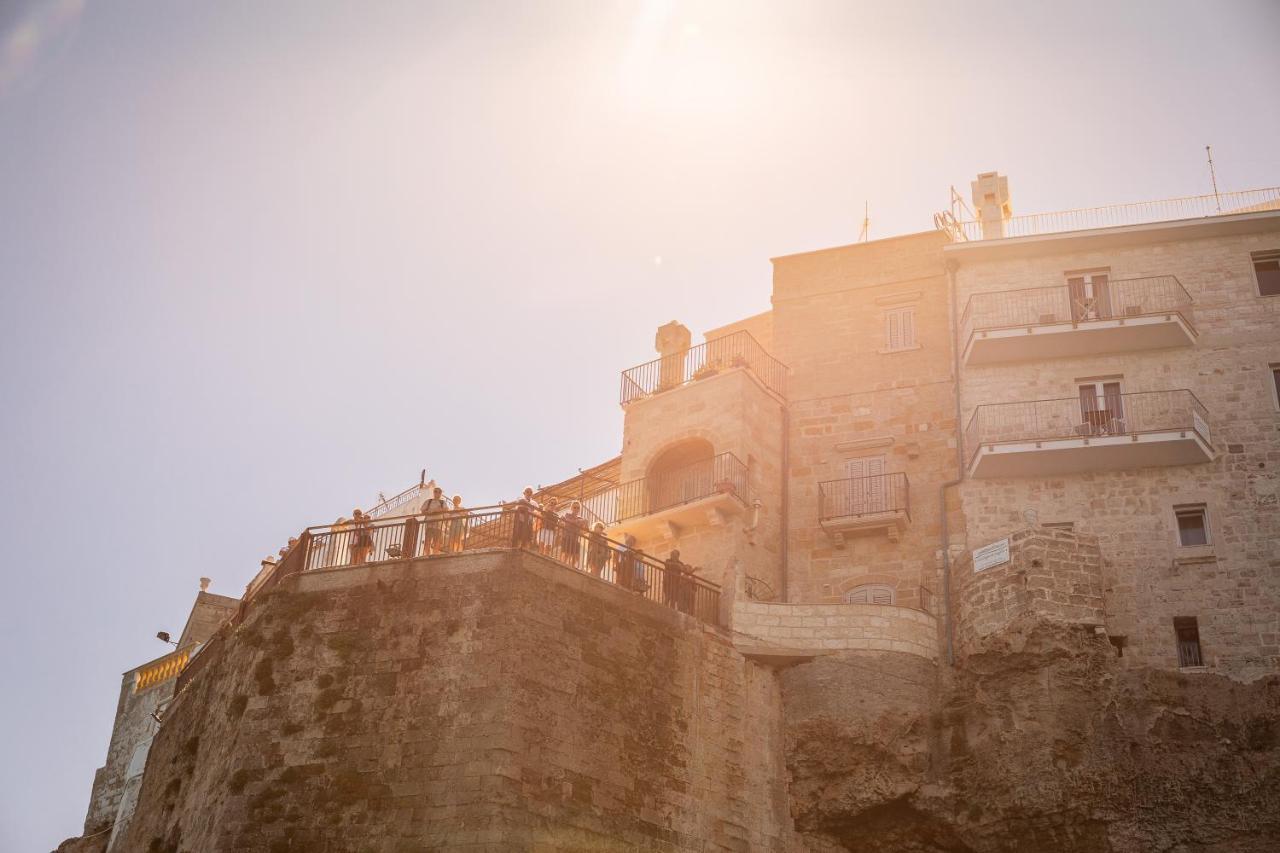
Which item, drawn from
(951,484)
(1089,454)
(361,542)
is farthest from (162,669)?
(1089,454)

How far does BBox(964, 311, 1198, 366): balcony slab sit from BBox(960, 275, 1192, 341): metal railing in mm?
184

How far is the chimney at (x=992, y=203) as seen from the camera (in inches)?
1178

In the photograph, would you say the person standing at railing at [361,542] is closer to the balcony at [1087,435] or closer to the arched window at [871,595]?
the arched window at [871,595]

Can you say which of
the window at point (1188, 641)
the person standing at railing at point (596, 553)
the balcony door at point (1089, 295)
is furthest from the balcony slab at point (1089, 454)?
the person standing at railing at point (596, 553)

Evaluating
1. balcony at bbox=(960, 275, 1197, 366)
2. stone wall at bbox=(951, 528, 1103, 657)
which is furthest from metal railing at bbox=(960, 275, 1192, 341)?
stone wall at bbox=(951, 528, 1103, 657)

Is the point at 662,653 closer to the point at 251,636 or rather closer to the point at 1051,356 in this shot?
the point at 251,636

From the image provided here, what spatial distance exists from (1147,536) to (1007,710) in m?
4.73

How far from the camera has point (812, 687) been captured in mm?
24359

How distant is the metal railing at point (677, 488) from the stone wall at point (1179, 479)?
14.9 feet

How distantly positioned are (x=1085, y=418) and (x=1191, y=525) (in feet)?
9.50

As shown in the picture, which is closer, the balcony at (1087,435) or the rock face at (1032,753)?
the rock face at (1032,753)

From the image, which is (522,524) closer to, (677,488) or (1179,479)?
(677,488)

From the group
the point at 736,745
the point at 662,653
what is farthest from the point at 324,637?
Answer: the point at 736,745

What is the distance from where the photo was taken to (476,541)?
73.0 ft
